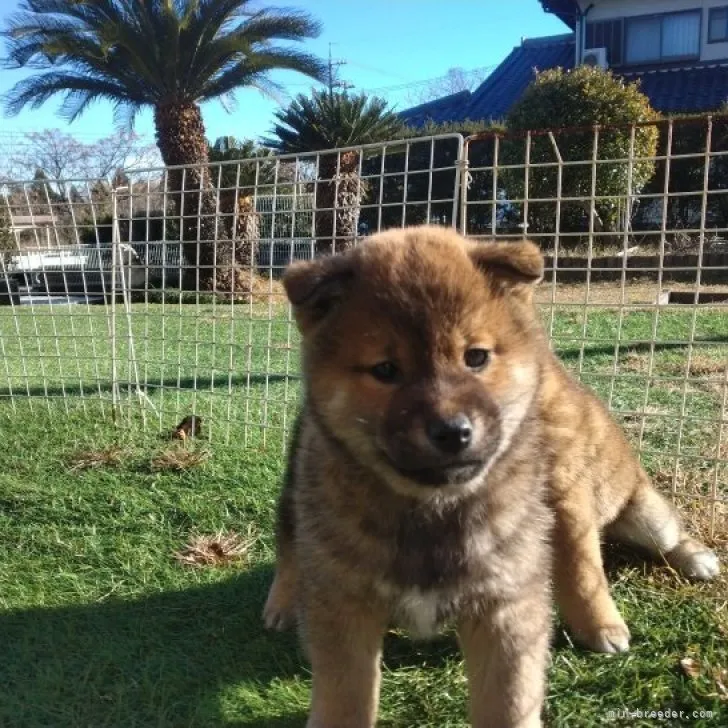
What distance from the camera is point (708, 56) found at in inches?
819

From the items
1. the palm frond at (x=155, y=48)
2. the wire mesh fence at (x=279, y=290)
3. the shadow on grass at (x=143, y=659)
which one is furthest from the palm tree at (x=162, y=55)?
the shadow on grass at (x=143, y=659)

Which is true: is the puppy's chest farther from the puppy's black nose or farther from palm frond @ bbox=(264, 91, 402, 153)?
palm frond @ bbox=(264, 91, 402, 153)

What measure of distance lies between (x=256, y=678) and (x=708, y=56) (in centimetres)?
2285

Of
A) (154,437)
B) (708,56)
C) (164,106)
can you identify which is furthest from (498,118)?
(154,437)

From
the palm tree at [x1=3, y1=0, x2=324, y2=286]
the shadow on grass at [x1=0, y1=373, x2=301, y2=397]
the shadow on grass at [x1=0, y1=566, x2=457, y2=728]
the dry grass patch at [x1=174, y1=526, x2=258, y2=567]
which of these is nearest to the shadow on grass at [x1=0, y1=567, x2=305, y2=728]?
the shadow on grass at [x1=0, y1=566, x2=457, y2=728]

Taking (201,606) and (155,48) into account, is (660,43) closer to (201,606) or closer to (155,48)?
(155,48)

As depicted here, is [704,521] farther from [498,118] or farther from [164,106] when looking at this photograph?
[498,118]

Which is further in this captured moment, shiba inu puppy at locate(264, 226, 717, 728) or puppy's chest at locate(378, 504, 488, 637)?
puppy's chest at locate(378, 504, 488, 637)

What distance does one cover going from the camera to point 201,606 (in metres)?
2.84

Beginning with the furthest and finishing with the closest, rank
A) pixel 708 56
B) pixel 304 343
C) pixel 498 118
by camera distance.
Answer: pixel 498 118, pixel 708 56, pixel 304 343

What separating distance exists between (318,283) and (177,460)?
245 cm

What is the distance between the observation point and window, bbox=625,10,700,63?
20875 millimetres

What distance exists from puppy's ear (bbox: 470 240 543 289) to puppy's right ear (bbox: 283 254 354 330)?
1.16 ft

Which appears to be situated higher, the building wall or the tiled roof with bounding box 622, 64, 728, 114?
the building wall
